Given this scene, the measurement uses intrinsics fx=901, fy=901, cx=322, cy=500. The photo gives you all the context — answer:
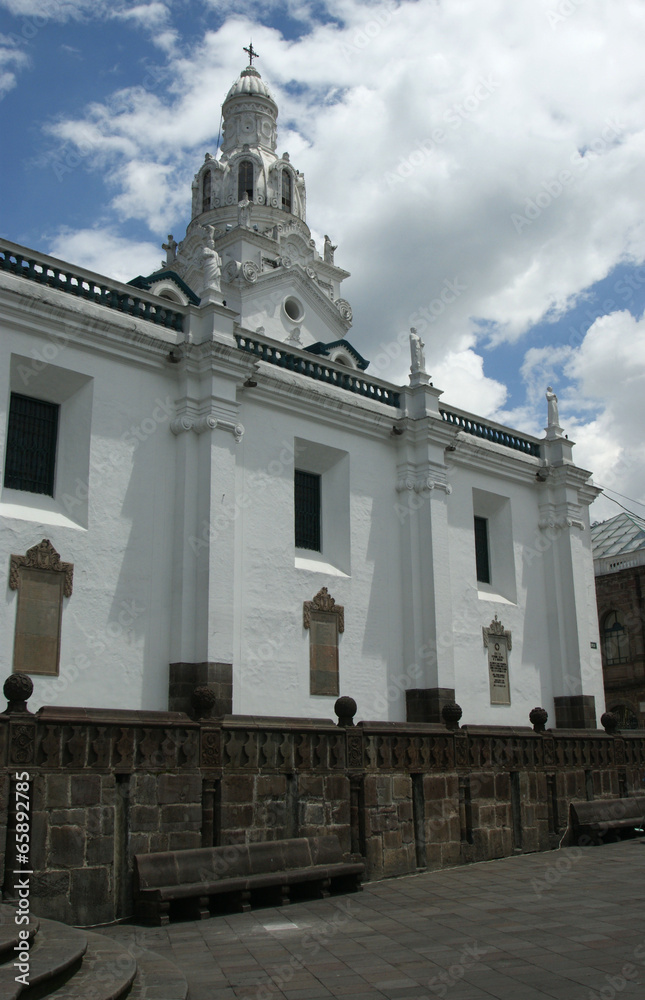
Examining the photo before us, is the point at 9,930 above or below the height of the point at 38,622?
below

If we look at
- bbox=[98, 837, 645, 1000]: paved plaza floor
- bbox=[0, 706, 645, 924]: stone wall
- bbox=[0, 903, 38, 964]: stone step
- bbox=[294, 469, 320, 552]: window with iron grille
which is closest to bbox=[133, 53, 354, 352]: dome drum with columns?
bbox=[294, 469, 320, 552]: window with iron grille

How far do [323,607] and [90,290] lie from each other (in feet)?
23.5

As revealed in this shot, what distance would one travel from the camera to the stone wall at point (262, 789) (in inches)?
373

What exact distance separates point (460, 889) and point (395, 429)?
10363mm

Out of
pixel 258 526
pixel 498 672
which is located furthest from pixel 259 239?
pixel 498 672

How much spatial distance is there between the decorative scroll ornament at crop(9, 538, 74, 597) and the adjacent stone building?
933 inches

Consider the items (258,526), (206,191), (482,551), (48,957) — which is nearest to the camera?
(48,957)

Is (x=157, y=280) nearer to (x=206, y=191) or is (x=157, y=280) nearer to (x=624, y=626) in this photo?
(x=206, y=191)

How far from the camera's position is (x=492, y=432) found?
22.4m

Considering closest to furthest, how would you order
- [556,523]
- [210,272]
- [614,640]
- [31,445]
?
[31,445], [210,272], [556,523], [614,640]

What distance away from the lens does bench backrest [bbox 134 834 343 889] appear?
9.86 metres

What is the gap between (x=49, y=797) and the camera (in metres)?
9.49

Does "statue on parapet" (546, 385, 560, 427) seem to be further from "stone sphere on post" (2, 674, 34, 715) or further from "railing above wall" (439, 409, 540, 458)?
"stone sphere on post" (2, 674, 34, 715)

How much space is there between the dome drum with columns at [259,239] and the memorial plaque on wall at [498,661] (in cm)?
815
